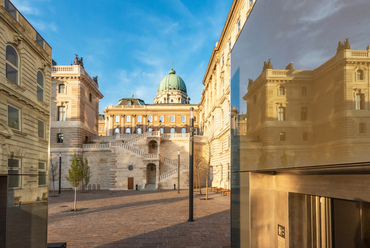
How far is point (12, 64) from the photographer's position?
405 cm

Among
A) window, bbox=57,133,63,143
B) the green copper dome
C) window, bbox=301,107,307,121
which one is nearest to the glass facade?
window, bbox=301,107,307,121

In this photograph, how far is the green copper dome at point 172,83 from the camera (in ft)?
321

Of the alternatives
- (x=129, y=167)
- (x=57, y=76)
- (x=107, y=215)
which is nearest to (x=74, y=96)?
(x=57, y=76)

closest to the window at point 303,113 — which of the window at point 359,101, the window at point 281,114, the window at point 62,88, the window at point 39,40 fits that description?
the window at point 281,114

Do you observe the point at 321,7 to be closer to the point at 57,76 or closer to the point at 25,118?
the point at 25,118

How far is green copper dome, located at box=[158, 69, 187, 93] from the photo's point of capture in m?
98.0

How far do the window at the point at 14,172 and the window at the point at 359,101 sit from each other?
4721 millimetres

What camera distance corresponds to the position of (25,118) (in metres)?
4.39

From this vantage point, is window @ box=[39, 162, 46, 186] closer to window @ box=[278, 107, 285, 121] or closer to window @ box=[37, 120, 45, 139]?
window @ box=[37, 120, 45, 139]

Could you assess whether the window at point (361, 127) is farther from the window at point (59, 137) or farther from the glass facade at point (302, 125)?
the window at point (59, 137)

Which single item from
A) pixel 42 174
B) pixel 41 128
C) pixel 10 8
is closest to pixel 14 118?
pixel 41 128

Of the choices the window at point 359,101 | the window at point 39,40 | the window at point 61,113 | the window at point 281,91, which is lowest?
the window at point 359,101

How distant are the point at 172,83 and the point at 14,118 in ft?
315

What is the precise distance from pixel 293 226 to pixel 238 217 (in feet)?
4.15
